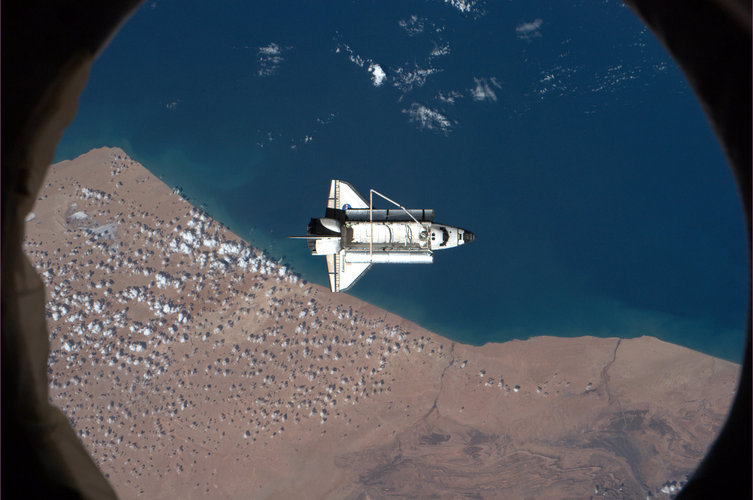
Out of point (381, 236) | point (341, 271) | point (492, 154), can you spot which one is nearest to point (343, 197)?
point (381, 236)

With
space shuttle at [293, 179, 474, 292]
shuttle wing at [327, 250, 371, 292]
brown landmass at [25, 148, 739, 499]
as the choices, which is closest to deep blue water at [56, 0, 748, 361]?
brown landmass at [25, 148, 739, 499]

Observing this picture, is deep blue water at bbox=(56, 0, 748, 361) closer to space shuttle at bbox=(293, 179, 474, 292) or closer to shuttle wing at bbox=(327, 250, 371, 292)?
shuttle wing at bbox=(327, 250, 371, 292)

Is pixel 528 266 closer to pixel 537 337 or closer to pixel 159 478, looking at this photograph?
pixel 537 337

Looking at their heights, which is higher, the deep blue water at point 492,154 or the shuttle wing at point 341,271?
the deep blue water at point 492,154

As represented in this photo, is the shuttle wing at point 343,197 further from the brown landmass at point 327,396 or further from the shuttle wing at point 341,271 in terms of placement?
the brown landmass at point 327,396

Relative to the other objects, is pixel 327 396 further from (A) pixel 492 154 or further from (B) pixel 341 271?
(A) pixel 492 154

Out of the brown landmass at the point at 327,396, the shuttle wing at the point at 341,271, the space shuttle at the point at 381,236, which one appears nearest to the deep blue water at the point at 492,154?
the brown landmass at the point at 327,396
